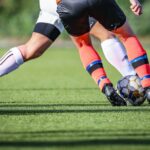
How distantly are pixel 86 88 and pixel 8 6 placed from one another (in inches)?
1251

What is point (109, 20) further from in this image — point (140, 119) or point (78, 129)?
point (78, 129)

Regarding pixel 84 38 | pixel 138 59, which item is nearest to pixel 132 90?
pixel 138 59

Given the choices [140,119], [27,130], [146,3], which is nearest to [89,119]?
Result: [140,119]

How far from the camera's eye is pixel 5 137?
645 cm

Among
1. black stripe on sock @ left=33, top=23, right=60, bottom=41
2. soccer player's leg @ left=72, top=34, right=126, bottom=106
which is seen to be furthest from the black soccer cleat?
black stripe on sock @ left=33, top=23, right=60, bottom=41

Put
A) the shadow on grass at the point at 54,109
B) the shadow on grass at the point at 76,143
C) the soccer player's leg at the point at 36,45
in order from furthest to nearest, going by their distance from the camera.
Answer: the soccer player's leg at the point at 36,45 → the shadow on grass at the point at 54,109 → the shadow on grass at the point at 76,143

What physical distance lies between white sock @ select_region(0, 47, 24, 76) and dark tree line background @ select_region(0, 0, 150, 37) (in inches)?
1003

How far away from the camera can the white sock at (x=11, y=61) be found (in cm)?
938

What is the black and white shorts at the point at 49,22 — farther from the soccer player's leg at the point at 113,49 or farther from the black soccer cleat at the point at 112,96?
the black soccer cleat at the point at 112,96

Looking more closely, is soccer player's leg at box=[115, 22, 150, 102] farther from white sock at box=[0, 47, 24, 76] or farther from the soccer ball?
white sock at box=[0, 47, 24, 76]

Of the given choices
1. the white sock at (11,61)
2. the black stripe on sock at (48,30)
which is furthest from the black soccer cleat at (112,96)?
the white sock at (11,61)

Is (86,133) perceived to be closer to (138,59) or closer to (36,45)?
(138,59)

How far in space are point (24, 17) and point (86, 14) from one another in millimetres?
30407

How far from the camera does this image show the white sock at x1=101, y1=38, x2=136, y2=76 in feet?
30.9
